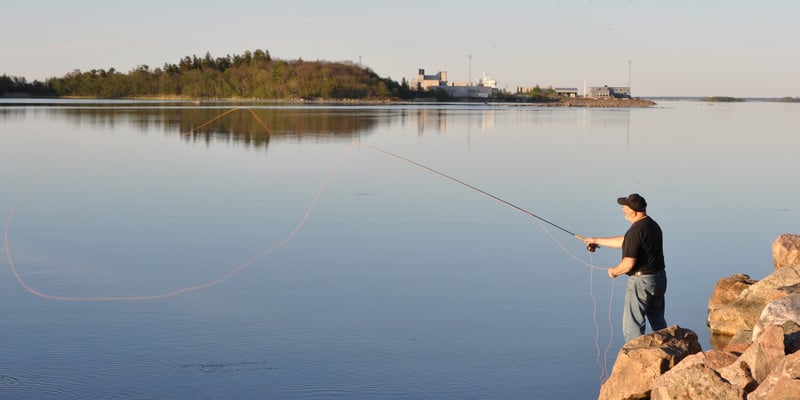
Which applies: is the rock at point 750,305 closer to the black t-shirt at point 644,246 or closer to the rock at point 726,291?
the rock at point 726,291

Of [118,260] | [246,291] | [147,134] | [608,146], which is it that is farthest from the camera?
[147,134]

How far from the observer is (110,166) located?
26.6m

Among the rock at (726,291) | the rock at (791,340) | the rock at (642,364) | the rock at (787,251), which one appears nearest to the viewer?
the rock at (791,340)

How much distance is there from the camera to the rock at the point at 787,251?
35.8 ft

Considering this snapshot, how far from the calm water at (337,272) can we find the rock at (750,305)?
429 mm

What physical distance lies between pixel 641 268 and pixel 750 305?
7.28 ft

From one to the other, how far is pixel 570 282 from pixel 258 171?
14951 mm

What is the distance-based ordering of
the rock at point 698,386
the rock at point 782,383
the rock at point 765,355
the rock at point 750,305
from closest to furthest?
the rock at point 782,383 → the rock at point 698,386 → the rock at point 765,355 → the rock at point 750,305

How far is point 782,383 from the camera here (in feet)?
19.0

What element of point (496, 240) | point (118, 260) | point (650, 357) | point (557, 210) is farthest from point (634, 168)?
point (650, 357)

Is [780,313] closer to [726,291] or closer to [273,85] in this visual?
[726,291]

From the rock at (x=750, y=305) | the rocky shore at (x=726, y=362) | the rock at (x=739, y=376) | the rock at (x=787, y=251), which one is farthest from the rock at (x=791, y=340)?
the rock at (x=787, y=251)

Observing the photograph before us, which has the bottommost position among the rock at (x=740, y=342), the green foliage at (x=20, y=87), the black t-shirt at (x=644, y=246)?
the rock at (x=740, y=342)

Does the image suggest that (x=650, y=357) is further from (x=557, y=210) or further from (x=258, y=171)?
(x=258, y=171)
